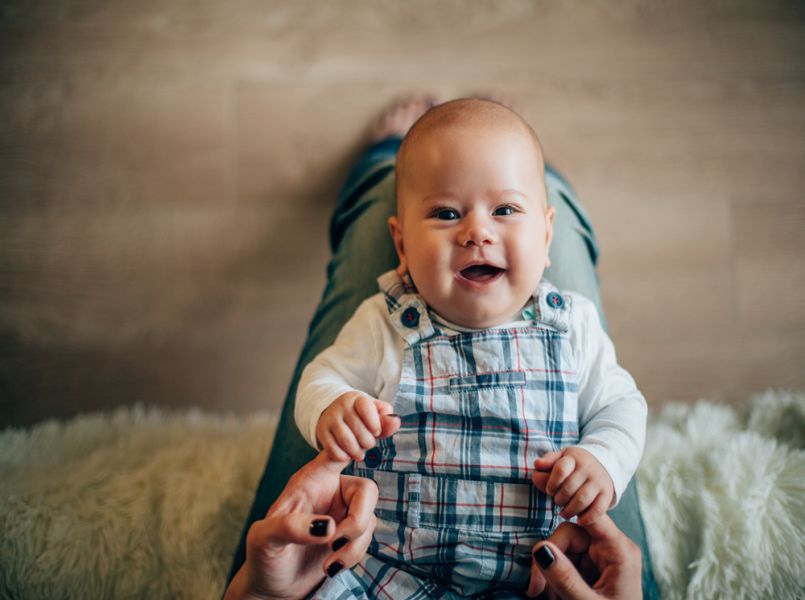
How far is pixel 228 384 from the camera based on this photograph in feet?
4.33

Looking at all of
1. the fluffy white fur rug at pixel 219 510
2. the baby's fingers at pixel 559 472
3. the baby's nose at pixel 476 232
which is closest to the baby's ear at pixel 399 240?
the baby's nose at pixel 476 232

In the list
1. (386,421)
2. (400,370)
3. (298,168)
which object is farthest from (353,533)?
(298,168)

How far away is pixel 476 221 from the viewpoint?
2.37 ft

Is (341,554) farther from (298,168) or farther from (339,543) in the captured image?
(298,168)

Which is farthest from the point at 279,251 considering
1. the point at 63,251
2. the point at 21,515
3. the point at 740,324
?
the point at 740,324

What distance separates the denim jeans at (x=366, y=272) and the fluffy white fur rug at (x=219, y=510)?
0.07 metres

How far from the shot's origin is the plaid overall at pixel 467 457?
28.6 inches

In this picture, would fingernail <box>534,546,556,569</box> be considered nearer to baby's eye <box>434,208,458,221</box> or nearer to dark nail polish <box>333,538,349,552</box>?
dark nail polish <box>333,538,349,552</box>

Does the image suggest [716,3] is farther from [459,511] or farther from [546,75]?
[459,511]

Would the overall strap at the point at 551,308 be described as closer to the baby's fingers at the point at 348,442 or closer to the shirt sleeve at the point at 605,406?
the shirt sleeve at the point at 605,406

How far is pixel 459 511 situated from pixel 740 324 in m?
0.92

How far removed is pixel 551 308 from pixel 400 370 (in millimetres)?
214

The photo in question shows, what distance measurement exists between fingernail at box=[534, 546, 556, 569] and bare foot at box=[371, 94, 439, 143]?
894 millimetres

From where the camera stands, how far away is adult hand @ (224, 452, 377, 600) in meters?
0.60
